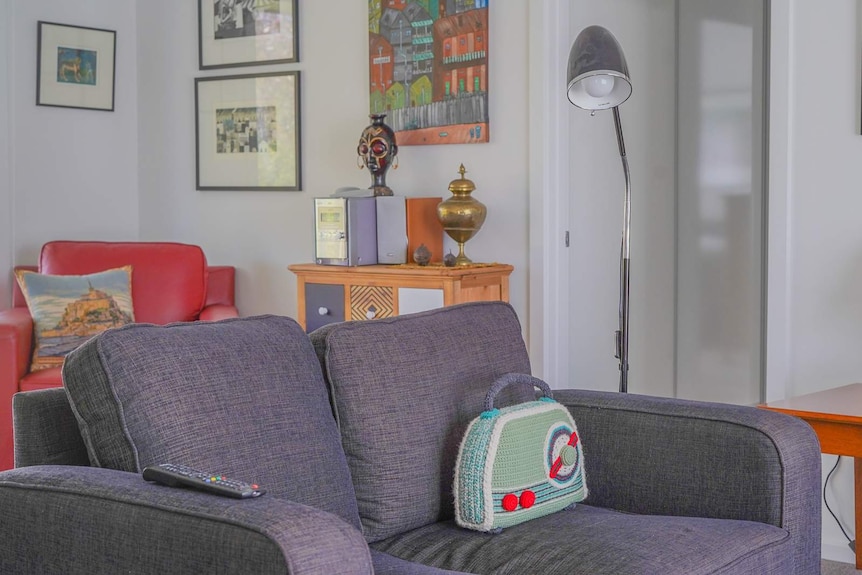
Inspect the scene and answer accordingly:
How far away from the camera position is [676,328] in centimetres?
467

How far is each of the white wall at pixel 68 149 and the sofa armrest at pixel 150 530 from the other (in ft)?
11.4

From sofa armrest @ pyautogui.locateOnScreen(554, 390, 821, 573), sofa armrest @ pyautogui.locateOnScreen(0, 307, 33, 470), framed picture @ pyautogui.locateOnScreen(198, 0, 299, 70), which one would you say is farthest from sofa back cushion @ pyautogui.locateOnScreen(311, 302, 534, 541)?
framed picture @ pyautogui.locateOnScreen(198, 0, 299, 70)

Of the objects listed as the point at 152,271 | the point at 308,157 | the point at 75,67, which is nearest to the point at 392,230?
the point at 308,157

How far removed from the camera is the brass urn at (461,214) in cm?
398

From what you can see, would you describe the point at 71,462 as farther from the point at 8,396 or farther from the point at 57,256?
the point at 57,256

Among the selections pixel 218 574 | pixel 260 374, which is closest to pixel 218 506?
pixel 218 574

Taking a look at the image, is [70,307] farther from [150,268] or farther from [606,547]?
[606,547]

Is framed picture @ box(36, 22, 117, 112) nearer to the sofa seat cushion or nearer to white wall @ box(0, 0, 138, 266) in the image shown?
white wall @ box(0, 0, 138, 266)

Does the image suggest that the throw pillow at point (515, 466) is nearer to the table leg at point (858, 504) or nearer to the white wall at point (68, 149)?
the table leg at point (858, 504)

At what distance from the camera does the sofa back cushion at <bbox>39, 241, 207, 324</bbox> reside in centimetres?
448

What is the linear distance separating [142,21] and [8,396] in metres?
2.12

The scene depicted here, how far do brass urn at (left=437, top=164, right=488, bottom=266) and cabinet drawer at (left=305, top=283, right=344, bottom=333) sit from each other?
0.47 metres

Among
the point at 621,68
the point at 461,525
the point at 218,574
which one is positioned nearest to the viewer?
the point at 218,574

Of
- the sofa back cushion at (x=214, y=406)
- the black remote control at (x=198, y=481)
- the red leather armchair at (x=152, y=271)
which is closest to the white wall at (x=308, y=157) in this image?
the red leather armchair at (x=152, y=271)
